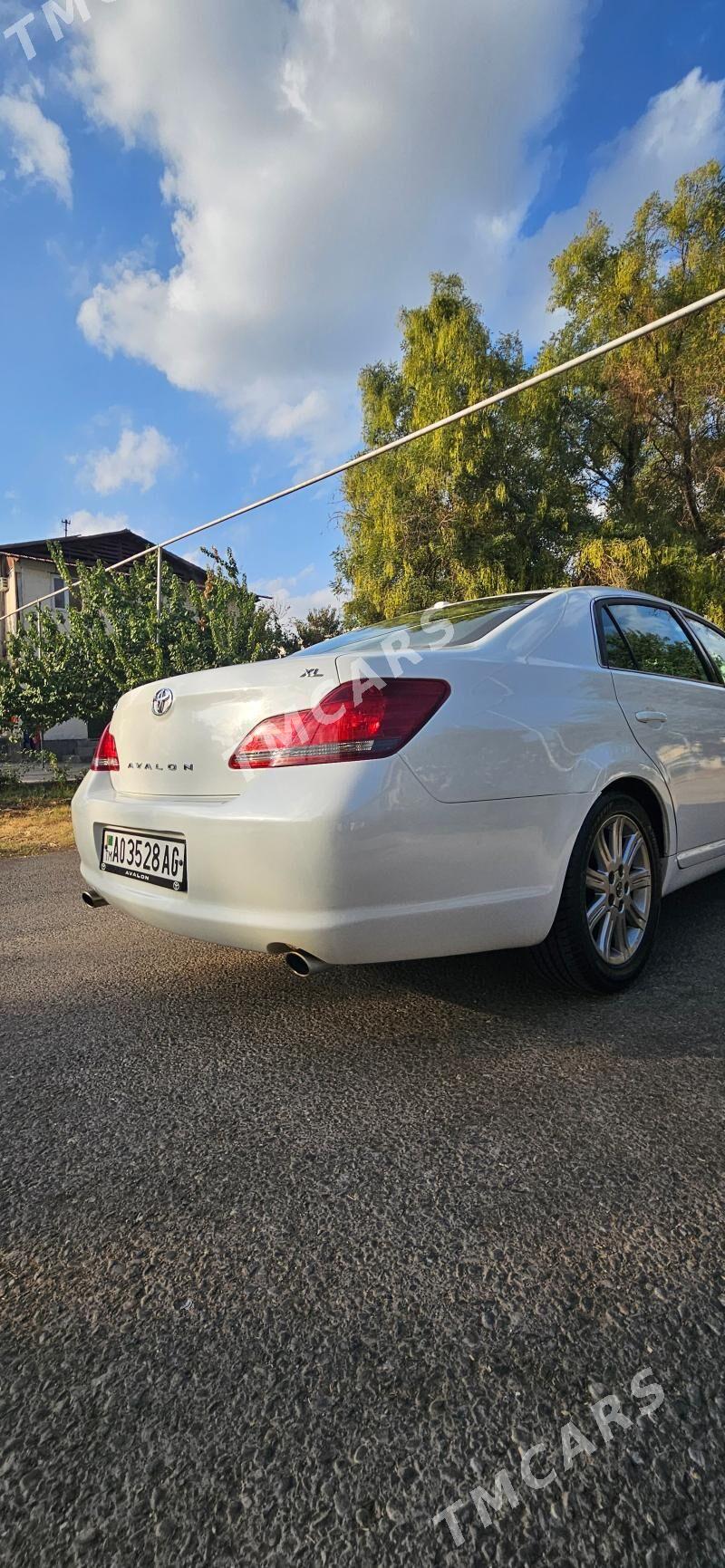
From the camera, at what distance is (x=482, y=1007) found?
235 centimetres

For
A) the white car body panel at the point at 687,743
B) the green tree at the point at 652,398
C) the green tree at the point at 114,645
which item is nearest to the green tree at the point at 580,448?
the green tree at the point at 652,398

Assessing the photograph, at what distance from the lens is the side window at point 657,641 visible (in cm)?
284

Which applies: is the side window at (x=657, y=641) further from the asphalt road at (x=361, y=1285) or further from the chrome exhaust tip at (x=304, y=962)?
the chrome exhaust tip at (x=304, y=962)

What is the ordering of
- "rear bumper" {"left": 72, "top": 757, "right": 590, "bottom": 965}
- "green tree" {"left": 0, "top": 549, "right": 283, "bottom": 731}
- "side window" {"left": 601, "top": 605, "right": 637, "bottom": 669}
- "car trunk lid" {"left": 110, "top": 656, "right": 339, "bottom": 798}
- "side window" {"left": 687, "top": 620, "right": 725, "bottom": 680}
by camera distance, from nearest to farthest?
1. "rear bumper" {"left": 72, "top": 757, "right": 590, "bottom": 965}
2. "car trunk lid" {"left": 110, "top": 656, "right": 339, "bottom": 798}
3. "side window" {"left": 601, "top": 605, "right": 637, "bottom": 669}
4. "side window" {"left": 687, "top": 620, "right": 725, "bottom": 680}
5. "green tree" {"left": 0, "top": 549, "right": 283, "bottom": 731}

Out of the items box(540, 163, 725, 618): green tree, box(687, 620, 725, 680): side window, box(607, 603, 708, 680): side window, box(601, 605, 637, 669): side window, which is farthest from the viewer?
box(540, 163, 725, 618): green tree

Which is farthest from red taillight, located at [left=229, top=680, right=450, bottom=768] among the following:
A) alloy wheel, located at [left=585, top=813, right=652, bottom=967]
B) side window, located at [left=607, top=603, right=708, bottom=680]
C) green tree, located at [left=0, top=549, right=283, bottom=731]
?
green tree, located at [left=0, top=549, right=283, bottom=731]

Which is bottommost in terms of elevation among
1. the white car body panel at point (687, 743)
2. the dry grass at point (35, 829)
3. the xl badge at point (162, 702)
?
the dry grass at point (35, 829)

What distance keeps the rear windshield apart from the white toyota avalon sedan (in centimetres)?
2

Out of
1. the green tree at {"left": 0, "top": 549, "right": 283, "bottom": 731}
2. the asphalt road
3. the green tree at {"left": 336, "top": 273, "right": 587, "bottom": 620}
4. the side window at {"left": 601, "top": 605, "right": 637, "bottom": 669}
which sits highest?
the green tree at {"left": 336, "top": 273, "right": 587, "bottom": 620}

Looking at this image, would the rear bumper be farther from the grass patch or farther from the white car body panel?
the grass patch

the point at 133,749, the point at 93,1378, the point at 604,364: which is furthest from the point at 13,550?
the point at 93,1378

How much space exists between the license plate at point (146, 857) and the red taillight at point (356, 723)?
1.47 ft

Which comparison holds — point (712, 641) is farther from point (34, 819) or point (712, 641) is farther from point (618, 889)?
point (34, 819)

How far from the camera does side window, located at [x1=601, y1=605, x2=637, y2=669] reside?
8.62 ft
